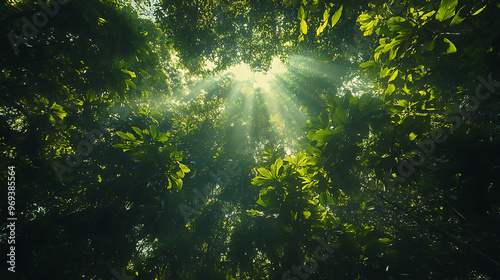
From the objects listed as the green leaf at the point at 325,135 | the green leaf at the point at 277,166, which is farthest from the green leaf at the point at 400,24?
the green leaf at the point at 277,166

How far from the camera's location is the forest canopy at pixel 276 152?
2.22 metres

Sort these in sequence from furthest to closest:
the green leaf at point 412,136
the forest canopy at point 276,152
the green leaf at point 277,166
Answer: the green leaf at point 277,166, the green leaf at point 412,136, the forest canopy at point 276,152

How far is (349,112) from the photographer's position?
8.63ft

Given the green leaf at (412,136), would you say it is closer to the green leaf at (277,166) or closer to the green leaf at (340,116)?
the green leaf at (340,116)

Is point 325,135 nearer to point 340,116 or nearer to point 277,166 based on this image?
point 340,116

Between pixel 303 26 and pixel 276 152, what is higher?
pixel 276 152

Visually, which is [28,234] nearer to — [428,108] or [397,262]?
[397,262]

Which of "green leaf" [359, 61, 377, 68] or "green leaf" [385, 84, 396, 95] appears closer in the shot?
"green leaf" [385, 84, 396, 95]

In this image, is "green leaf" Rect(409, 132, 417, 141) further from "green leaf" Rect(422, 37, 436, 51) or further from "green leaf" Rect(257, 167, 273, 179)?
"green leaf" Rect(257, 167, 273, 179)

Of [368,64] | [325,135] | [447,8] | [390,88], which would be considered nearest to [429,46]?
[447,8]

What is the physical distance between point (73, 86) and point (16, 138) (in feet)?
12.2

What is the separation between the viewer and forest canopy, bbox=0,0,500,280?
2217 millimetres

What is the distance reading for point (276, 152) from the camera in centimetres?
470

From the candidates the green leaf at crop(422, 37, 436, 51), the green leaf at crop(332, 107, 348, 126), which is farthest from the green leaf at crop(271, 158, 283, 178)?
the green leaf at crop(422, 37, 436, 51)
